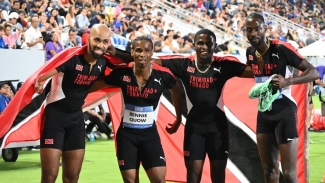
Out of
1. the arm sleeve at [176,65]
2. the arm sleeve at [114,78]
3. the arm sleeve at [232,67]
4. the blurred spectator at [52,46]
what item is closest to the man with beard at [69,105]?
the arm sleeve at [114,78]

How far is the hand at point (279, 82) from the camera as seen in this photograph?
6691mm

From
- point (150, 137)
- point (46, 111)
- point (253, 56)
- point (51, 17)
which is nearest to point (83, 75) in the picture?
point (46, 111)

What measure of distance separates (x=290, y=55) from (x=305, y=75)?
0.31 metres

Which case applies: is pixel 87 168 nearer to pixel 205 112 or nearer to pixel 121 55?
pixel 121 55

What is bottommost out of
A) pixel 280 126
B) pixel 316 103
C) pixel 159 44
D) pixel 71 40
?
pixel 316 103

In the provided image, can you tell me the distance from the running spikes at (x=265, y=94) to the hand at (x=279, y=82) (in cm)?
6

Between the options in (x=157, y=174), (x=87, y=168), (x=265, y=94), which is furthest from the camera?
(x=87, y=168)

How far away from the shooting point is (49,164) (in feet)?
22.1

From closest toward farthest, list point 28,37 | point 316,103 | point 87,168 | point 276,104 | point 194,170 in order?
point 194,170 < point 276,104 < point 87,168 < point 28,37 < point 316,103

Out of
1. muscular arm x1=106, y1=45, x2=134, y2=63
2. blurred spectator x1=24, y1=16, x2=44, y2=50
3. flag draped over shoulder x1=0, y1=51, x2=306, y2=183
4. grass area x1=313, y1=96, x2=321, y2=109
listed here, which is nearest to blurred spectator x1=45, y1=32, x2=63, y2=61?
blurred spectator x1=24, y1=16, x2=44, y2=50

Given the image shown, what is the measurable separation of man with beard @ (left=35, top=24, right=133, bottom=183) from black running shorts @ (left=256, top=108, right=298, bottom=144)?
6.03ft

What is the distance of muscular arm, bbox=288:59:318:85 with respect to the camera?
22.3ft

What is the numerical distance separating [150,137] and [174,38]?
1561 cm

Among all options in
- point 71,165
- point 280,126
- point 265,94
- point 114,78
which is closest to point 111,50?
point 114,78
